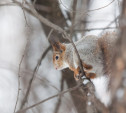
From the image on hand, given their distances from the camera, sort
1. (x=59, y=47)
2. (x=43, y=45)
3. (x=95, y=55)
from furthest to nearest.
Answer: (x=43, y=45) < (x=59, y=47) < (x=95, y=55)

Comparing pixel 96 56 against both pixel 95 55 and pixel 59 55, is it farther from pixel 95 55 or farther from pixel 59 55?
pixel 59 55

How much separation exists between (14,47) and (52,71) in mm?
1060

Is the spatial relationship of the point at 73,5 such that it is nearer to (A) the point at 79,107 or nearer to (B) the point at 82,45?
(B) the point at 82,45

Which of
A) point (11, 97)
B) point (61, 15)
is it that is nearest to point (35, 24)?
point (61, 15)

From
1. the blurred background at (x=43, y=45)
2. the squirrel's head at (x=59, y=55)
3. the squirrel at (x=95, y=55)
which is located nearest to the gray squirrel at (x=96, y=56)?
the squirrel at (x=95, y=55)

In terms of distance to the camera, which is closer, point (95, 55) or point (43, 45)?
point (95, 55)

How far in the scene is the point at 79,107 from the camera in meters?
2.51

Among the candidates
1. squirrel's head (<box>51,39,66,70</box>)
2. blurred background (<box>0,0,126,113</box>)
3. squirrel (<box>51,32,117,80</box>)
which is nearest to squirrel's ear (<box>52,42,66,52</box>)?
squirrel's head (<box>51,39,66,70</box>)

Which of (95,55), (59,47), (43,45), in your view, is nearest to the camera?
(95,55)

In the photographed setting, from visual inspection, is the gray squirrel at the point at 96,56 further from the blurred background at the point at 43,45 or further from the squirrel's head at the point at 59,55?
the squirrel's head at the point at 59,55

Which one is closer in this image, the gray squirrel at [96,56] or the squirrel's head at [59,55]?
the gray squirrel at [96,56]

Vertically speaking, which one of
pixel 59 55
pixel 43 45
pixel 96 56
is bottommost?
pixel 43 45

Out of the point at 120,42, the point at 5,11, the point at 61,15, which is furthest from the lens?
the point at 5,11

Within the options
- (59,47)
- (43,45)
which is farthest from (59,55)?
(43,45)
